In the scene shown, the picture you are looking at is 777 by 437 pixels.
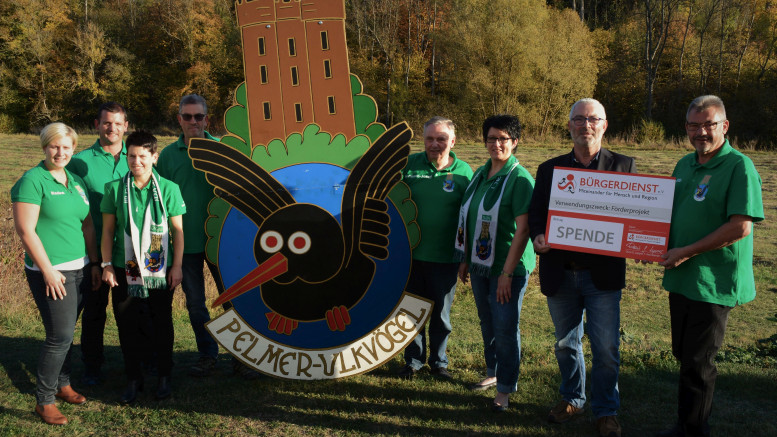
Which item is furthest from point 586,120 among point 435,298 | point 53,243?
point 53,243

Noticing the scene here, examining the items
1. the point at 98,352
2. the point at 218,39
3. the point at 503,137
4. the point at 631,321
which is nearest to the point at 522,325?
the point at 631,321

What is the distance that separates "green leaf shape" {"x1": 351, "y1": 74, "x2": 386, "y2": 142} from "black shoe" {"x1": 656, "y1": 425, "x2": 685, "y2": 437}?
2841mm

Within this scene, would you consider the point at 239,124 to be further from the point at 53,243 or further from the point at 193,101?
the point at 53,243

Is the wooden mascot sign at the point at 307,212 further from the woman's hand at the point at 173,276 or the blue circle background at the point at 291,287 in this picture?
the woman's hand at the point at 173,276

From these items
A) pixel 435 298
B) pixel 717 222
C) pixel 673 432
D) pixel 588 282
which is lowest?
pixel 673 432

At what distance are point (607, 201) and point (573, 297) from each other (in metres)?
0.66

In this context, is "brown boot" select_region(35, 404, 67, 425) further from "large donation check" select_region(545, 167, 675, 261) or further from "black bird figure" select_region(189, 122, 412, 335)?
"large donation check" select_region(545, 167, 675, 261)

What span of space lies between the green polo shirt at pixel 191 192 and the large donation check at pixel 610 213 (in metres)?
2.62

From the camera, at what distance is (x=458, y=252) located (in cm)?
446

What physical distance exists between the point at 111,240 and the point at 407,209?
2.14 meters

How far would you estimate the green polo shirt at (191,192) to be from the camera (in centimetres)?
459

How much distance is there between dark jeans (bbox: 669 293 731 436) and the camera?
138 inches

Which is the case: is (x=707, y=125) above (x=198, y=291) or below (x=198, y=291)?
above

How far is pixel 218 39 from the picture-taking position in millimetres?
35562
